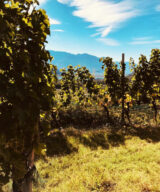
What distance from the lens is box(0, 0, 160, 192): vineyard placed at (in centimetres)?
292

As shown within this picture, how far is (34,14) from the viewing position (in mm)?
3121

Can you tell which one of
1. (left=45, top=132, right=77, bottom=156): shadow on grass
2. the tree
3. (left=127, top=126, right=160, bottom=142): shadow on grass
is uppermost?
the tree

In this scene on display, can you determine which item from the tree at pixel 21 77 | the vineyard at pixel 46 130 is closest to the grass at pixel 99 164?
the vineyard at pixel 46 130

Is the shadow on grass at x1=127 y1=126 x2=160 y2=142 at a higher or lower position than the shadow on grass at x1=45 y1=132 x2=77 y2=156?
higher

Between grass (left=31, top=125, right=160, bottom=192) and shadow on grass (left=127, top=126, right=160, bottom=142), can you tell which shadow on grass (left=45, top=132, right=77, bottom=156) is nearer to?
grass (left=31, top=125, right=160, bottom=192)

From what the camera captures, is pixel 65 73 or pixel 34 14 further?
pixel 65 73

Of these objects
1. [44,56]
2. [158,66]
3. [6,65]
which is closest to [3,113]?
[6,65]

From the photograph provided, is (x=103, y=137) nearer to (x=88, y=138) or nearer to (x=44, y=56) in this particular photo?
(x=88, y=138)

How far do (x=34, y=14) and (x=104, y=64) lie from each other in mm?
14378

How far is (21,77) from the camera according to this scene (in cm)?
306

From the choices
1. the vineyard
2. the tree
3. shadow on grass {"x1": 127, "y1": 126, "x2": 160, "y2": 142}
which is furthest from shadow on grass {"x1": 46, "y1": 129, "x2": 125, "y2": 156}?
the tree

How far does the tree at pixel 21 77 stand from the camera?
9.25 feet

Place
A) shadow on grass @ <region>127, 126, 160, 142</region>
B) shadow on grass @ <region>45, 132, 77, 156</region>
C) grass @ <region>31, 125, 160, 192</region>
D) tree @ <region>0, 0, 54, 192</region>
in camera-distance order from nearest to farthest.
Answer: tree @ <region>0, 0, 54, 192</region>, grass @ <region>31, 125, 160, 192</region>, shadow on grass @ <region>45, 132, 77, 156</region>, shadow on grass @ <region>127, 126, 160, 142</region>

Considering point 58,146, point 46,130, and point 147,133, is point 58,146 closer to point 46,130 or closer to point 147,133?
point 147,133
